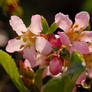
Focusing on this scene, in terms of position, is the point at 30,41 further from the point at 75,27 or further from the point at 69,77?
the point at 69,77

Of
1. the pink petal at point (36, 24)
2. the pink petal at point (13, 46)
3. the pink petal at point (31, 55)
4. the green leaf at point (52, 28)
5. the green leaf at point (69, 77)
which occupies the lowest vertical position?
the green leaf at point (69, 77)

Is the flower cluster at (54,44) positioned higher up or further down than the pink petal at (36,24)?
further down

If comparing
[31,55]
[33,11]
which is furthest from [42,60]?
[33,11]

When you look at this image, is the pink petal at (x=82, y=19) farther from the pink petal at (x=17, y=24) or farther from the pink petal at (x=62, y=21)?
the pink petal at (x=17, y=24)

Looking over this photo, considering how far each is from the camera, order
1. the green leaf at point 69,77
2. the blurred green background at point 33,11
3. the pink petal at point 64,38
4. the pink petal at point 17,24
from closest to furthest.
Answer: the green leaf at point 69,77, the pink petal at point 64,38, the pink petal at point 17,24, the blurred green background at point 33,11

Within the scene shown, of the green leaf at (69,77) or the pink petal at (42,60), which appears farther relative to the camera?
the pink petal at (42,60)

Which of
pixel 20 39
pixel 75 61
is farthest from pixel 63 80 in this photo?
pixel 20 39

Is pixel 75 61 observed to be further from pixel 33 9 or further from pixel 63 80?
pixel 33 9

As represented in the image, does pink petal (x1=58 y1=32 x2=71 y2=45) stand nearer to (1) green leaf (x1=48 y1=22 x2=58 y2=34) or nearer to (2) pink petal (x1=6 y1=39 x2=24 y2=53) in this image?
(1) green leaf (x1=48 y1=22 x2=58 y2=34)

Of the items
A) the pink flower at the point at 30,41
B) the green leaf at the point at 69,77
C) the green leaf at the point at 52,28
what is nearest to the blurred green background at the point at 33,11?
the pink flower at the point at 30,41
